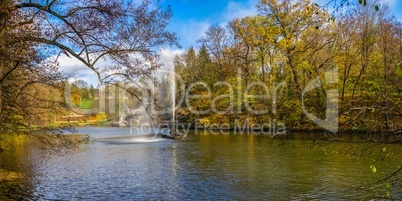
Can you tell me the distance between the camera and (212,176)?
495 inches

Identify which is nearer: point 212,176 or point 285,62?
point 212,176

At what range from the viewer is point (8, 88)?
9.78 m

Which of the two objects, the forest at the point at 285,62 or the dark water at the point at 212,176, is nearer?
the dark water at the point at 212,176

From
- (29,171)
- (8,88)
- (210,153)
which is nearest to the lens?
(8,88)

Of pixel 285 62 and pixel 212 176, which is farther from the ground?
pixel 285 62

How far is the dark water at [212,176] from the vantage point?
9953 mm

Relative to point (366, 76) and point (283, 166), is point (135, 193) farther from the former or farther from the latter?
point (366, 76)

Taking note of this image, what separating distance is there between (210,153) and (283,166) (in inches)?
208

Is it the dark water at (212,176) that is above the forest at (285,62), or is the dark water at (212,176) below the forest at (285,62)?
below

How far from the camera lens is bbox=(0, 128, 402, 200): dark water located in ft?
32.7

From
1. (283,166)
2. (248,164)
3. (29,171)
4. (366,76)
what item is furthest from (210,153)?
(366,76)

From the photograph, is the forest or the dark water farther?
the forest

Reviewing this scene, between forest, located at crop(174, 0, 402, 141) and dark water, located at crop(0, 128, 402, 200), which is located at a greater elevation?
forest, located at crop(174, 0, 402, 141)

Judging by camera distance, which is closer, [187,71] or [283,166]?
[283,166]
